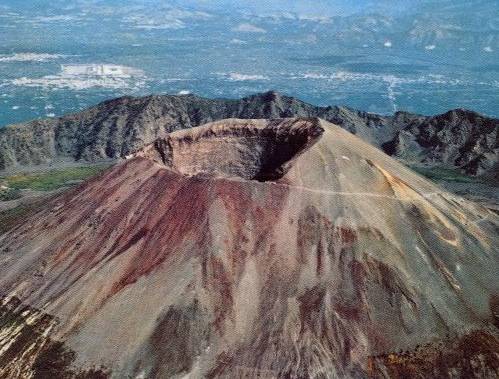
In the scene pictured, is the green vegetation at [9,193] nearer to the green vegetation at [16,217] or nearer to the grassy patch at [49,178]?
the grassy patch at [49,178]

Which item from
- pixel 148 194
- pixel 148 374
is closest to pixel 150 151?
pixel 148 194

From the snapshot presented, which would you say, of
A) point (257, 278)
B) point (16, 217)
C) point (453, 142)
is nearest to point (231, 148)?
point (257, 278)

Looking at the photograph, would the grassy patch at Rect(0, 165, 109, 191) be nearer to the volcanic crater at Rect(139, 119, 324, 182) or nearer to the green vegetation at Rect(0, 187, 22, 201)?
the green vegetation at Rect(0, 187, 22, 201)

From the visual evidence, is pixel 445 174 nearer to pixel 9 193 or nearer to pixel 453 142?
pixel 453 142

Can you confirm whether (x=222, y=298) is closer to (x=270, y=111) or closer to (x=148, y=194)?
(x=148, y=194)

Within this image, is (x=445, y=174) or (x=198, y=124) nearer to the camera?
(x=445, y=174)

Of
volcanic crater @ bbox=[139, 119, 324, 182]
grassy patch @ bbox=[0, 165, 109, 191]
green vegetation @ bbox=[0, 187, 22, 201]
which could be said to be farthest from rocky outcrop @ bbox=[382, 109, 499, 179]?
volcanic crater @ bbox=[139, 119, 324, 182]
